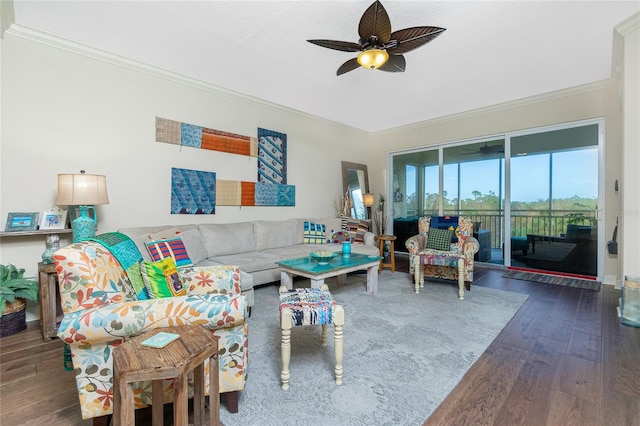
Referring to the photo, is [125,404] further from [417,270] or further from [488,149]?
[488,149]

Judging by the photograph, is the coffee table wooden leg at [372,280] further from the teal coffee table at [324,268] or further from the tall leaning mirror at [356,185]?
the tall leaning mirror at [356,185]

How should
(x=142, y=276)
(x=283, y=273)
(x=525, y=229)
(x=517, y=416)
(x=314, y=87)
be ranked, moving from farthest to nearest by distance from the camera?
(x=525, y=229)
(x=314, y=87)
(x=283, y=273)
(x=142, y=276)
(x=517, y=416)

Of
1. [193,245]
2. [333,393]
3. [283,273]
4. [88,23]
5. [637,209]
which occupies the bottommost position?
[333,393]

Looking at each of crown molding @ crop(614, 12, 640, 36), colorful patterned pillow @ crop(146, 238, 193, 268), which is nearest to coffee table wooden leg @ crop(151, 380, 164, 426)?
colorful patterned pillow @ crop(146, 238, 193, 268)

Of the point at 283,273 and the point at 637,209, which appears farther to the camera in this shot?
the point at 283,273

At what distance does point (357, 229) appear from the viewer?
190 inches

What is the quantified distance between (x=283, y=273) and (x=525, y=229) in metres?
4.11

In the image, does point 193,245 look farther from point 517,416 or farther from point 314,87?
point 517,416

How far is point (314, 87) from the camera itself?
4.08 metres

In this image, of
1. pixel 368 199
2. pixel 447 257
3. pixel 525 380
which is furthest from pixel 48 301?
pixel 368 199

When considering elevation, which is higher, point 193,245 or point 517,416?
point 193,245

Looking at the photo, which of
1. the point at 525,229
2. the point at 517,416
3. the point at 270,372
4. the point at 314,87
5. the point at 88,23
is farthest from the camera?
the point at 525,229

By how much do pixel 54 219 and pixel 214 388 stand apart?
8.78 ft

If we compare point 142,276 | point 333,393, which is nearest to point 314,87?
point 142,276
